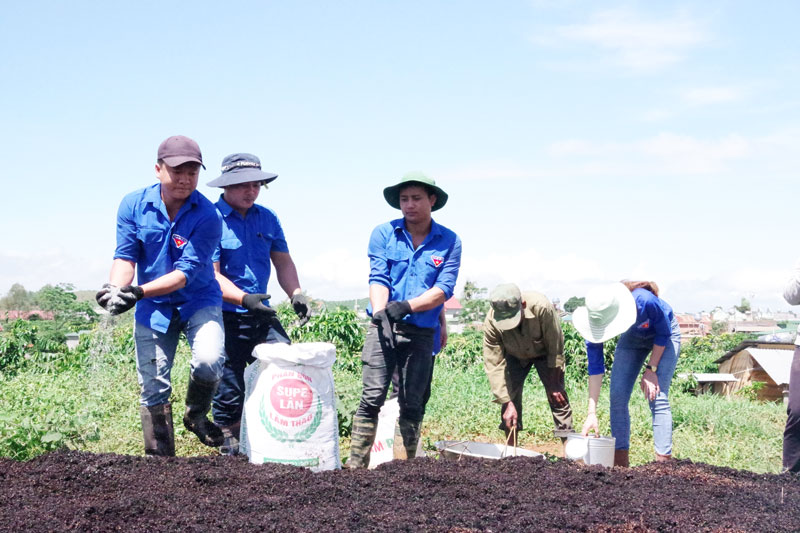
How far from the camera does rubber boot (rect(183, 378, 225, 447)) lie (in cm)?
391

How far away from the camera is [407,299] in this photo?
14.2 feet

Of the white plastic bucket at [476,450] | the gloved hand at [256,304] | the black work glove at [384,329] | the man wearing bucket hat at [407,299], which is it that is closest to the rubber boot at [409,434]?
the man wearing bucket hat at [407,299]

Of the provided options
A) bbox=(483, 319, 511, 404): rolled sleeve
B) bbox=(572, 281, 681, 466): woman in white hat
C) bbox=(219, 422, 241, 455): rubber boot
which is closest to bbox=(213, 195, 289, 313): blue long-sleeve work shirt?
bbox=(219, 422, 241, 455): rubber boot

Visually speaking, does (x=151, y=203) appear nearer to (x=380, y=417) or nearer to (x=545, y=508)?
(x=380, y=417)

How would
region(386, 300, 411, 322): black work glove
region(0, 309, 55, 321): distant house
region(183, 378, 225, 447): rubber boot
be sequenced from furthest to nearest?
region(0, 309, 55, 321): distant house → region(386, 300, 411, 322): black work glove → region(183, 378, 225, 447): rubber boot

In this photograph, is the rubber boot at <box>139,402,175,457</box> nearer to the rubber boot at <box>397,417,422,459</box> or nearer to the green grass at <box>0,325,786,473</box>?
the green grass at <box>0,325,786,473</box>

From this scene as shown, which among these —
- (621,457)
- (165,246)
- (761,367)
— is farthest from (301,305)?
(761,367)

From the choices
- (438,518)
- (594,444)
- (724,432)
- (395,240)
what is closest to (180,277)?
(395,240)

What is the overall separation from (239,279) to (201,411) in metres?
0.76

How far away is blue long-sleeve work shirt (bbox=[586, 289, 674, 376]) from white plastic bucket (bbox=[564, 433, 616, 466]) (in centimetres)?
59

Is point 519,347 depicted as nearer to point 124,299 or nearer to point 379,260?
point 379,260

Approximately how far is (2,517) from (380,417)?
6.90 feet

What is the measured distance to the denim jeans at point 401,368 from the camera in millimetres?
4152

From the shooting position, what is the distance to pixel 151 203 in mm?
3840
